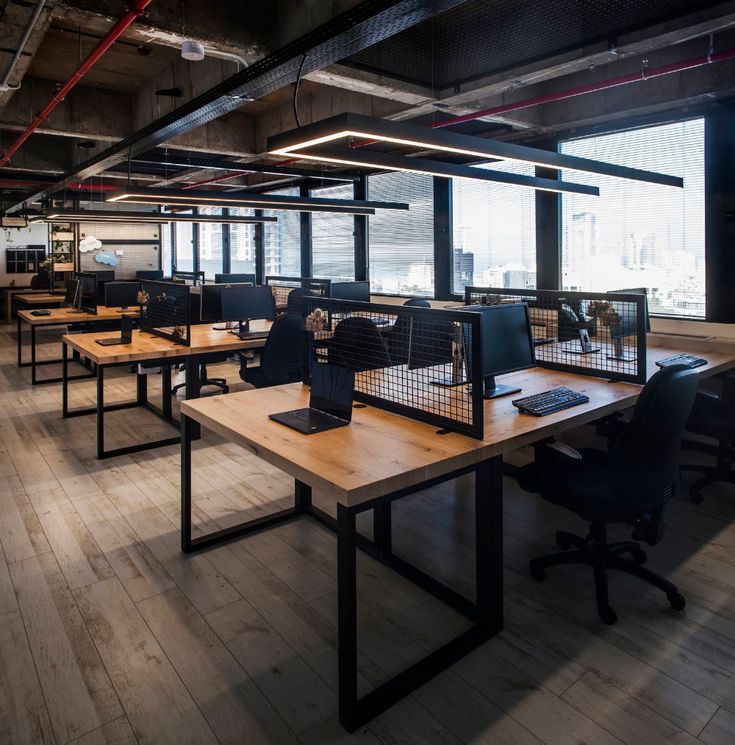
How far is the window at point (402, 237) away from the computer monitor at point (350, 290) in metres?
0.69

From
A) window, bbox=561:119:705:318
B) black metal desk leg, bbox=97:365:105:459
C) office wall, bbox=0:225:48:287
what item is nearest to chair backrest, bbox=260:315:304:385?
black metal desk leg, bbox=97:365:105:459

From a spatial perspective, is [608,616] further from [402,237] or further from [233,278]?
[233,278]

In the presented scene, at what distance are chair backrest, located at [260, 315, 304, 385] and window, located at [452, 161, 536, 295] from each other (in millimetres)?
2540

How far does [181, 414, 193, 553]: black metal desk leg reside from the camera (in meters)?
2.77

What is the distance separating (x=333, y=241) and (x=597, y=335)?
211 inches

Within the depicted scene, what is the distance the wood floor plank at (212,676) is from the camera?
1.79 metres

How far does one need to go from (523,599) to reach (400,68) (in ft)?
11.0

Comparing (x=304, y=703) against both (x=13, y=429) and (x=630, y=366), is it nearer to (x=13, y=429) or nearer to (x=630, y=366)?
(x=630, y=366)

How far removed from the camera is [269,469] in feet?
13.1

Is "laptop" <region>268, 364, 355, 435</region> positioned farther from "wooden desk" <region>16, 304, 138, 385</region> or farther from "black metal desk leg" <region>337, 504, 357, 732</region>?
"wooden desk" <region>16, 304, 138, 385</region>

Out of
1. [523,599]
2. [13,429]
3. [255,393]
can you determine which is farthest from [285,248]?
[523,599]

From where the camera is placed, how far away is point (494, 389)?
2.95 meters

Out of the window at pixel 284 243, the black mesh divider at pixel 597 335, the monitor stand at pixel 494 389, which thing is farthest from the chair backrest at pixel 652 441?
the window at pixel 284 243

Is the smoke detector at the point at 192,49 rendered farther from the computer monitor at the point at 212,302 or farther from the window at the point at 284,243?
the window at the point at 284,243
